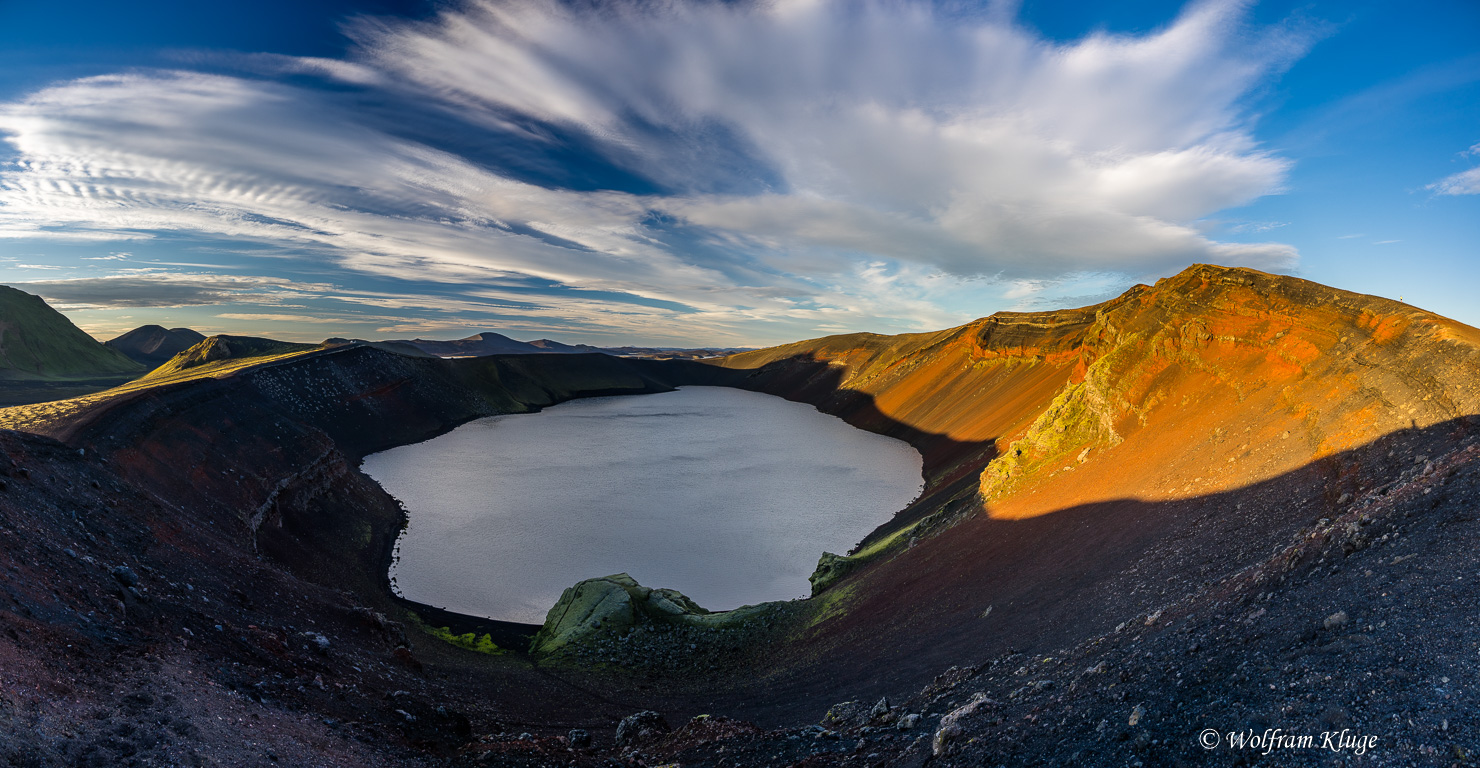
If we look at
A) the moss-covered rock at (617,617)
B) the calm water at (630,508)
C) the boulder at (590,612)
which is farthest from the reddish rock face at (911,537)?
the calm water at (630,508)

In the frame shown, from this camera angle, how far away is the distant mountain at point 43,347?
8312 cm

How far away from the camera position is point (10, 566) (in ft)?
28.2

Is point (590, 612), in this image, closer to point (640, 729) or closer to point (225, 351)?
point (640, 729)

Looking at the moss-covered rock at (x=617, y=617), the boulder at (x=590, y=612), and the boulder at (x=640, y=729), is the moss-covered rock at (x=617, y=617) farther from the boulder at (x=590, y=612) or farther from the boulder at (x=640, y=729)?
the boulder at (x=640, y=729)

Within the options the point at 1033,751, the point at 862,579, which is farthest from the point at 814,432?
the point at 1033,751

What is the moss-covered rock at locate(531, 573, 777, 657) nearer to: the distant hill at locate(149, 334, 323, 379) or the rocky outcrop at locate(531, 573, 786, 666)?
the rocky outcrop at locate(531, 573, 786, 666)

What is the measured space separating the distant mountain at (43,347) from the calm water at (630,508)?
74311mm

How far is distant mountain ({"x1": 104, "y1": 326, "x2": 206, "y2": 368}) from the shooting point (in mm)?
131250

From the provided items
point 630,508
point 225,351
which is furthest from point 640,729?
point 225,351

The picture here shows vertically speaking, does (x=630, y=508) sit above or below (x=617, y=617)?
below

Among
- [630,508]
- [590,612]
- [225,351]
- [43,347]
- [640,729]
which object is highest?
[225,351]

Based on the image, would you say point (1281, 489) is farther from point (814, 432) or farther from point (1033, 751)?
point (814, 432)

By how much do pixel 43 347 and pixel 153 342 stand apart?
5800cm

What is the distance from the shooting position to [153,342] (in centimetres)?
13625
